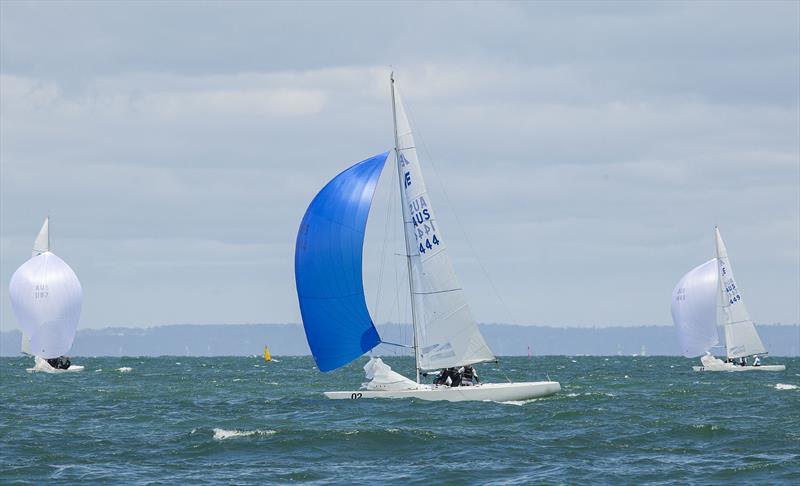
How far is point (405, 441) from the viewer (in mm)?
37094

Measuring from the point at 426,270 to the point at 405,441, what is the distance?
34.0 ft

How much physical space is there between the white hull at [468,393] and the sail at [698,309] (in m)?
57.2

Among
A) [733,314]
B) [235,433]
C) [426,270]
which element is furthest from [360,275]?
[733,314]

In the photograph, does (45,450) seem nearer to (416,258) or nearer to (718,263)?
(416,258)

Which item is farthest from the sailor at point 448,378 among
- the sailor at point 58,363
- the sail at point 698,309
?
the sailor at point 58,363

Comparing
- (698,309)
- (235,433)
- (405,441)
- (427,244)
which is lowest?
(405,441)

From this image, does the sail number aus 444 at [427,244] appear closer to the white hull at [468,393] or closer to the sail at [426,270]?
the sail at [426,270]

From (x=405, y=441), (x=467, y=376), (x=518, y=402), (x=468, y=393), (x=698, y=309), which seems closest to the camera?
(x=405, y=441)

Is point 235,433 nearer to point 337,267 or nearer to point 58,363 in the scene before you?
point 337,267

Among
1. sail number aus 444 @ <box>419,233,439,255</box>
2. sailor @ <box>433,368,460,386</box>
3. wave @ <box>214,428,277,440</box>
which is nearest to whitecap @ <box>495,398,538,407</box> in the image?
sailor @ <box>433,368,460,386</box>

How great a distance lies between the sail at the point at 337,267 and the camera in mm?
45688

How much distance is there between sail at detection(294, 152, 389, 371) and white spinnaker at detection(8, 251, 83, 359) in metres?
57.2

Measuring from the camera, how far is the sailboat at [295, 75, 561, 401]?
45750 millimetres

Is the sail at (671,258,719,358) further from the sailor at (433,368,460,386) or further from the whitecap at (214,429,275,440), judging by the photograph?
the whitecap at (214,429,275,440)
